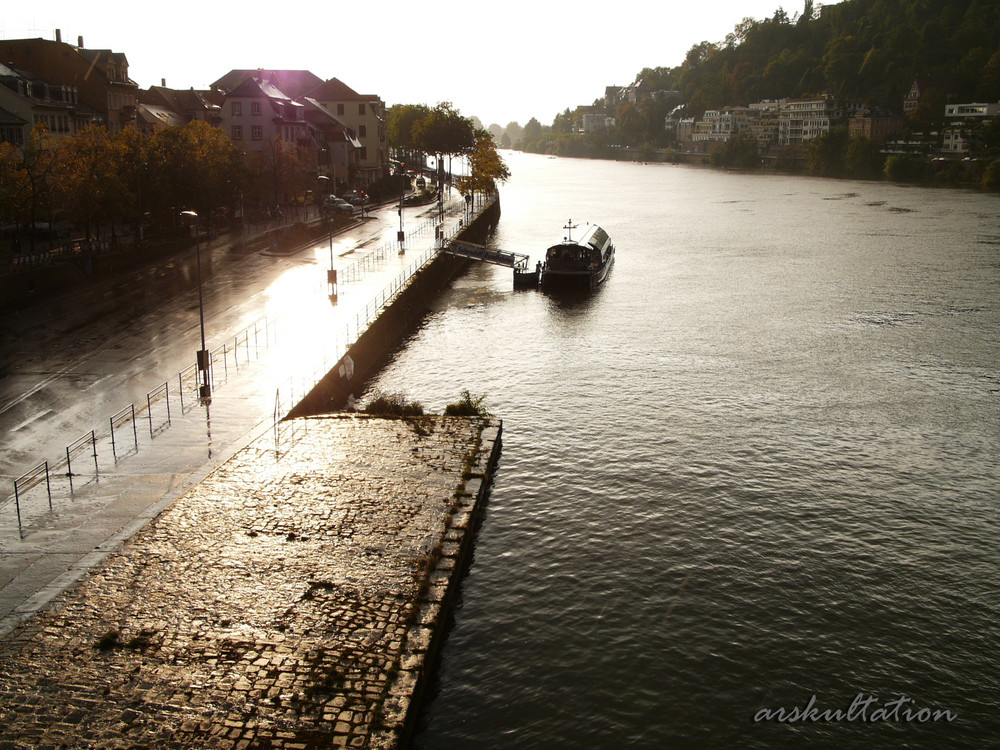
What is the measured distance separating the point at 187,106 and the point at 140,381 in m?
83.4

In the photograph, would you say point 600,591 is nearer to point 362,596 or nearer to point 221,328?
point 362,596

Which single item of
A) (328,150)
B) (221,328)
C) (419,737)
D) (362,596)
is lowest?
(419,737)

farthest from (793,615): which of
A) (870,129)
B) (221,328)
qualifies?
(870,129)

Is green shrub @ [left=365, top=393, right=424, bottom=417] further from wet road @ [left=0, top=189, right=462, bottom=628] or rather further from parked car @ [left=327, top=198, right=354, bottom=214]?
parked car @ [left=327, top=198, right=354, bottom=214]

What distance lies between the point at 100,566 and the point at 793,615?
49.2 ft

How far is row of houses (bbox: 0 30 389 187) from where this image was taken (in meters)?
67.0

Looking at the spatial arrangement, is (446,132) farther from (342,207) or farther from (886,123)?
(886,123)

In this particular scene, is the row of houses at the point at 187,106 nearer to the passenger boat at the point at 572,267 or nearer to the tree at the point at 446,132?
the tree at the point at 446,132

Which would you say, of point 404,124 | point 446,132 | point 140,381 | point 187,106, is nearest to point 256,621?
point 140,381

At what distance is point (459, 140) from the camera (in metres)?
121

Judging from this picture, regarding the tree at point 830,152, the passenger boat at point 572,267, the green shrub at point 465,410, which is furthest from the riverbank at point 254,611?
the tree at point 830,152

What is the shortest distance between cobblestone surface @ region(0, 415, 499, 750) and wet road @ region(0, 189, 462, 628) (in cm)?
157

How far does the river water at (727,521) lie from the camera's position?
1600 cm

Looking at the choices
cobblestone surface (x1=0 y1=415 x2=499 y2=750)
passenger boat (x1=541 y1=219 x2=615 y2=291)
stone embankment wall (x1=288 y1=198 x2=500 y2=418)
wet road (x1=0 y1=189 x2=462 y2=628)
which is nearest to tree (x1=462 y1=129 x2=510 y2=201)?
stone embankment wall (x1=288 y1=198 x2=500 y2=418)
